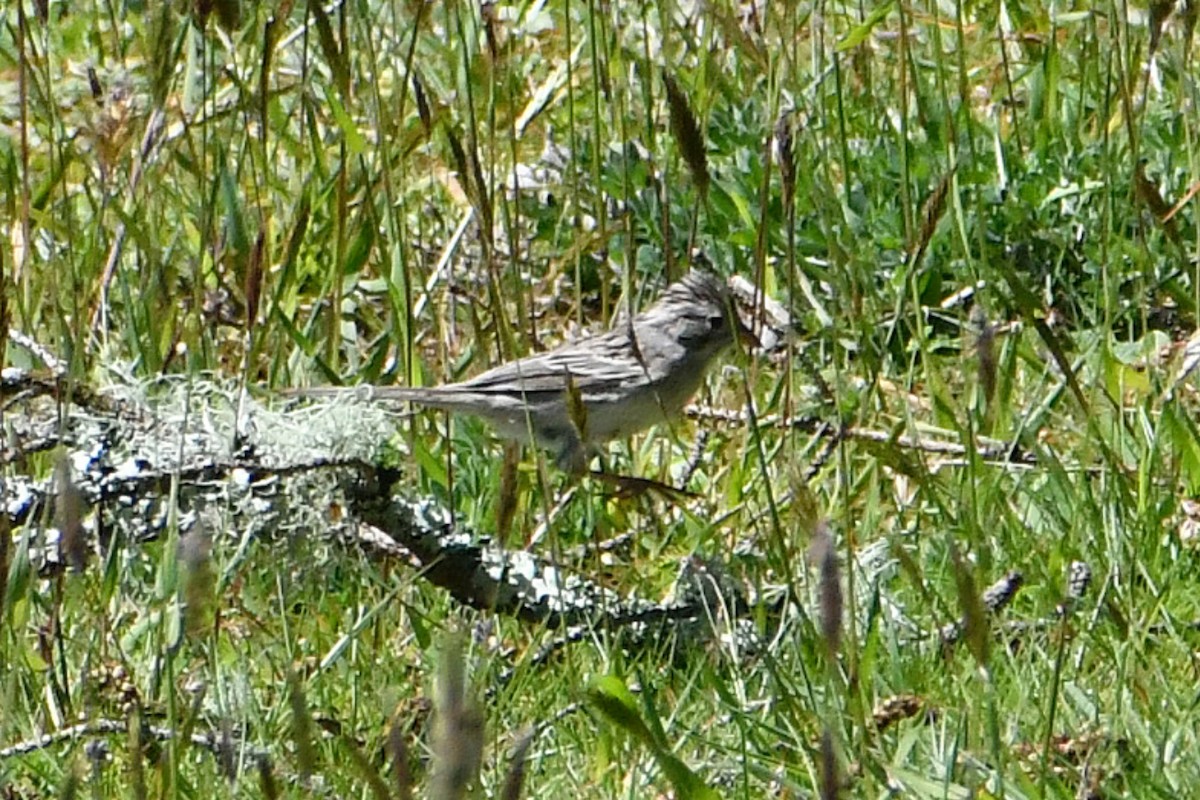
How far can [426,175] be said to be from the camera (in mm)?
4684

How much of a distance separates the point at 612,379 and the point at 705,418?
9.4 inches

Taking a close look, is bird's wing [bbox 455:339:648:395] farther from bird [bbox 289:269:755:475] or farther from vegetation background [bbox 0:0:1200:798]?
vegetation background [bbox 0:0:1200:798]

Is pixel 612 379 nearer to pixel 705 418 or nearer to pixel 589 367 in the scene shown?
pixel 589 367

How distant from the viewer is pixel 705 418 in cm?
361

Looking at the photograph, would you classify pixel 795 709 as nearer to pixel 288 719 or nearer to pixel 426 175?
pixel 288 719

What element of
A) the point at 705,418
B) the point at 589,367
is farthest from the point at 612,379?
the point at 705,418

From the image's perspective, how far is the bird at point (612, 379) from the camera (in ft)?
11.0

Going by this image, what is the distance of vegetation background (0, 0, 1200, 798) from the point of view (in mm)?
2189

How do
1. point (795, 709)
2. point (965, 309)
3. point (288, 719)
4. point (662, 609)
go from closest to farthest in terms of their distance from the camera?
point (795, 709)
point (288, 719)
point (662, 609)
point (965, 309)

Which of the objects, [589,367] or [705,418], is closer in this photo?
[705,418]

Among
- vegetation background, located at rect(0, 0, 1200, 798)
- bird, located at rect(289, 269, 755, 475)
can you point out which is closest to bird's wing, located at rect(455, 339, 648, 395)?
bird, located at rect(289, 269, 755, 475)

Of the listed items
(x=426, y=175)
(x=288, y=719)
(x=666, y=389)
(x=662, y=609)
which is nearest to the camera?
(x=288, y=719)

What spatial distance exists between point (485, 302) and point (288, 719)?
156 cm

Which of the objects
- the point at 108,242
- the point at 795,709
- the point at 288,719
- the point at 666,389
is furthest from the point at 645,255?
the point at 795,709
